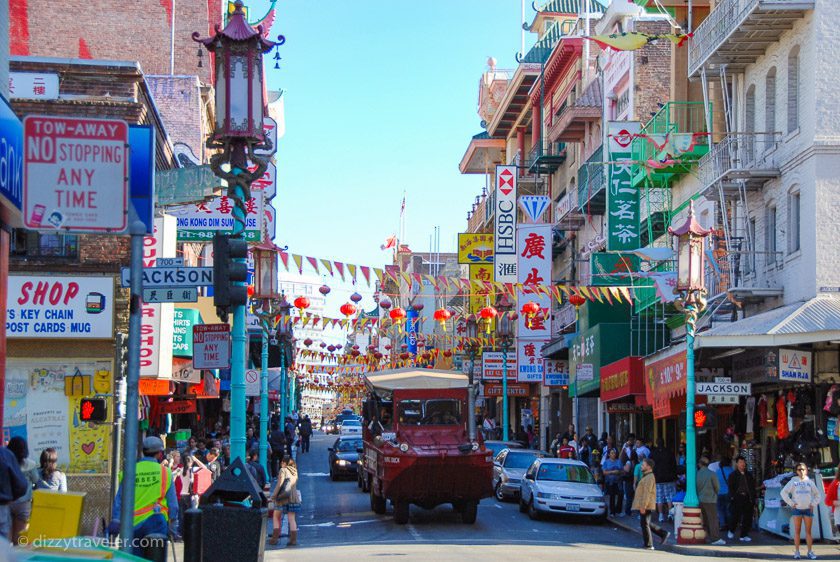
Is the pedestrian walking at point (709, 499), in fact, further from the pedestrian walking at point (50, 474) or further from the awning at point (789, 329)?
the pedestrian walking at point (50, 474)

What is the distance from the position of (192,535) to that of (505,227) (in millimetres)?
36266

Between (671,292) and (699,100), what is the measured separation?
26.1ft

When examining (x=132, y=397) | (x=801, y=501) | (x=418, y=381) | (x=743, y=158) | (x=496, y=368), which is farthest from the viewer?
(x=496, y=368)

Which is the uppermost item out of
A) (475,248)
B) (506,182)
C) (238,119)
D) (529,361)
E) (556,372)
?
(506,182)

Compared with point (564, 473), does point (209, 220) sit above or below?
above

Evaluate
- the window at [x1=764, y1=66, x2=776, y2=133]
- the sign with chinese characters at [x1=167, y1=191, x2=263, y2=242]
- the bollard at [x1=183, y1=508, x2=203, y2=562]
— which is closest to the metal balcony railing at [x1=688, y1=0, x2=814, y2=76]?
the window at [x1=764, y1=66, x2=776, y2=133]

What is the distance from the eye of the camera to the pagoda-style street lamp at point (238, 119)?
1709cm

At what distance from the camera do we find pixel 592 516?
2994cm

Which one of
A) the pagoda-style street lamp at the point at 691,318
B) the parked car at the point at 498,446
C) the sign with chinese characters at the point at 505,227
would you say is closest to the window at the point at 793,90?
the pagoda-style street lamp at the point at 691,318

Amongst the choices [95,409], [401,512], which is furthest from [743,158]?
[95,409]

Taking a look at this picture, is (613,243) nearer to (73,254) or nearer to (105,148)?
(73,254)

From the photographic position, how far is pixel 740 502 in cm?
2562

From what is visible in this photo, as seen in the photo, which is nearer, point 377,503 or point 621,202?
point 377,503

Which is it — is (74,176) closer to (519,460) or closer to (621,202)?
(519,460)
